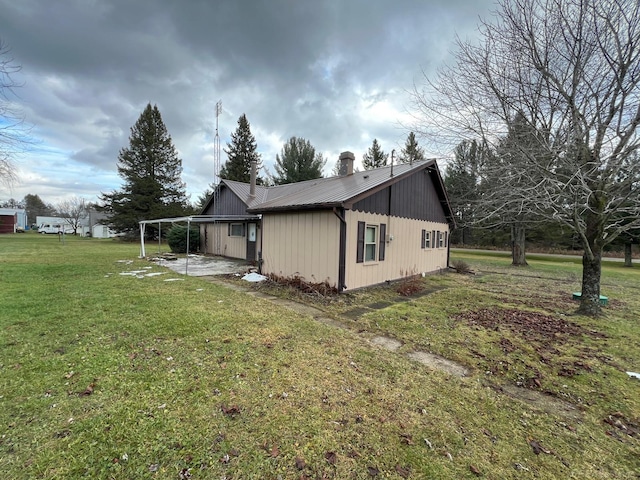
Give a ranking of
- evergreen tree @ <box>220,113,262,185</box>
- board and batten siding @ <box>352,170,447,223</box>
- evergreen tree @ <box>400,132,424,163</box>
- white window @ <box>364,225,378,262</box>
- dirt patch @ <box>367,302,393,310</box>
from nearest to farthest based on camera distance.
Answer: dirt patch @ <box>367,302,393,310</box>
evergreen tree @ <box>400,132,424,163</box>
white window @ <box>364,225,378,262</box>
board and batten siding @ <box>352,170,447,223</box>
evergreen tree @ <box>220,113,262,185</box>

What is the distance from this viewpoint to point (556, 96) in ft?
18.5

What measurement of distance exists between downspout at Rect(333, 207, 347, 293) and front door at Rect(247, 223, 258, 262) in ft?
25.2

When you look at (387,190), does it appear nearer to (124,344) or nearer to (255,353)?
(255,353)

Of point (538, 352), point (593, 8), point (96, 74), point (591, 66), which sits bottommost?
point (538, 352)

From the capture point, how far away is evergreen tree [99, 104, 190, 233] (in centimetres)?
2861

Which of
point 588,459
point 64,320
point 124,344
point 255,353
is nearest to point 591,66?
point 588,459

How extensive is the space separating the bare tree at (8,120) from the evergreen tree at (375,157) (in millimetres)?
28861

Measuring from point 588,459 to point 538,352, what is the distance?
8.04 ft

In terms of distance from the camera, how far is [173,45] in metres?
9.82

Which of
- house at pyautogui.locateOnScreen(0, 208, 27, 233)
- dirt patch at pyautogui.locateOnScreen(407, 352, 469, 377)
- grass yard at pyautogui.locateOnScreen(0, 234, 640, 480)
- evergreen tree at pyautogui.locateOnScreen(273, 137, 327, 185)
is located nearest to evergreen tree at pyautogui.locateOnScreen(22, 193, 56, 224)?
house at pyautogui.locateOnScreen(0, 208, 27, 233)

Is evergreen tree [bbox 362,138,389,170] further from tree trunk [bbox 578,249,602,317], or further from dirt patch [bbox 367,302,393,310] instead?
dirt patch [bbox 367,302,393,310]

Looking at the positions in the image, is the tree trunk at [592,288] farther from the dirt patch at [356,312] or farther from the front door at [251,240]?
the front door at [251,240]

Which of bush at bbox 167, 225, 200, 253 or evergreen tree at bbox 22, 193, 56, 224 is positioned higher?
evergreen tree at bbox 22, 193, 56, 224

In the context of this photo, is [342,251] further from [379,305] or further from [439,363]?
[439,363]
